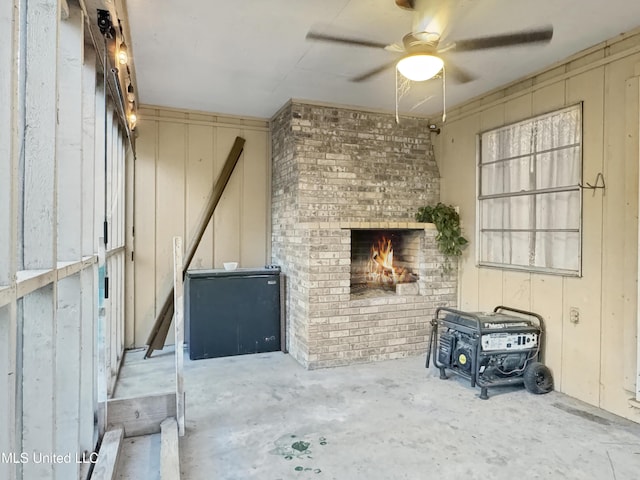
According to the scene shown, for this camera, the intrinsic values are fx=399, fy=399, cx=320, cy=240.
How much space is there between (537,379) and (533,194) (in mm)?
1690

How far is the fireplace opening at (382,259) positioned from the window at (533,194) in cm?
91

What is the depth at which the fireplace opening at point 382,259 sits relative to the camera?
5031 millimetres

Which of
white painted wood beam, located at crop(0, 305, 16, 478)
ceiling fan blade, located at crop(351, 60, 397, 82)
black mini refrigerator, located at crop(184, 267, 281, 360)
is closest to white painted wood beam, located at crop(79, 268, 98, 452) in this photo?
white painted wood beam, located at crop(0, 305, 16, 478)

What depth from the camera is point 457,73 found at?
12.3 ft

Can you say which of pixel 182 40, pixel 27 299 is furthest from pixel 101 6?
pixel 27 299

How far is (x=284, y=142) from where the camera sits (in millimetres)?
4773

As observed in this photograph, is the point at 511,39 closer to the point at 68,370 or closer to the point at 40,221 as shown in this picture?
the point at 40,221

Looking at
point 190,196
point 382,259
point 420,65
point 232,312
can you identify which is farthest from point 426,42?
point 190,196

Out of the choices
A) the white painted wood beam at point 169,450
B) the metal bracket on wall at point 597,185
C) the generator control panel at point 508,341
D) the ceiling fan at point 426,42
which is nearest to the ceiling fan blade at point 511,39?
the ceiling fan at point 426,42

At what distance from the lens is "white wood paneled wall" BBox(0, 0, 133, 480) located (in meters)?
1.01

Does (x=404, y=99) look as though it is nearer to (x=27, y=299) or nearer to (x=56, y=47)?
(x=56, y=47)

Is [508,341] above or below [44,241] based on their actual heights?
below

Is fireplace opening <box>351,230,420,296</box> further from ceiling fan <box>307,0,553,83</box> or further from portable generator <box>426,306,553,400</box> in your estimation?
ceiling fan <box>307,0,553,83</box>

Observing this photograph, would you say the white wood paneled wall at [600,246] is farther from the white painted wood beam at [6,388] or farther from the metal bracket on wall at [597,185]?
the white painted wood beam at [6,388]
